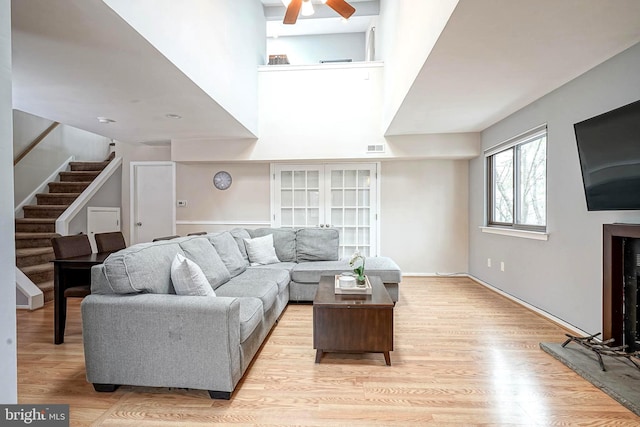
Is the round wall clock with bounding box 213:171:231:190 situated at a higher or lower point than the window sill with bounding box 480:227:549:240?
higher

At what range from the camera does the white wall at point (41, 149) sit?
5.29 meters

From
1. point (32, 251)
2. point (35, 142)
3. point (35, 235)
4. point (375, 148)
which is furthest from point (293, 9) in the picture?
point (35, 142)

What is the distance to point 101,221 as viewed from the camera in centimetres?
548

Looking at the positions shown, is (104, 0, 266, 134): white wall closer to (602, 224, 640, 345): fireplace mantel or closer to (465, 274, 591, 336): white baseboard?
(602, 224, 640, 345): fireplace mantel

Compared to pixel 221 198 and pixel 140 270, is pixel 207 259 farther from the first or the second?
Result: pixel 221 198

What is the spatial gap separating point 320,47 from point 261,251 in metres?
5.32

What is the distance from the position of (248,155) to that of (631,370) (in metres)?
4.87

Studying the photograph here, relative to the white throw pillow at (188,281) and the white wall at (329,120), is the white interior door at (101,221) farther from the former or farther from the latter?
the white throw pillow at (188,281)

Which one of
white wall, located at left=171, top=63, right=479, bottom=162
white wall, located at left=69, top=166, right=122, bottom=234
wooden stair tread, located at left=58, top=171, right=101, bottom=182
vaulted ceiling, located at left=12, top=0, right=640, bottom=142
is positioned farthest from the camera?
wooden stair tread, located at left=58, top=171, right=101, bottom=182

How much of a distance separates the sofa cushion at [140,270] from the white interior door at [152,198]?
3591 mm

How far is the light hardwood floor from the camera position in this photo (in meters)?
1.77

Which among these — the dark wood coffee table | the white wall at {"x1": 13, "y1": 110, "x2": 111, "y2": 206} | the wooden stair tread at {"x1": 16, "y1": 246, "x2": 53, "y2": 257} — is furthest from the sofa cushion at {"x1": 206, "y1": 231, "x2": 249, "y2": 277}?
the white wall at {"x1": 13, "y1": 110, "x2": 111, "y2": 206}

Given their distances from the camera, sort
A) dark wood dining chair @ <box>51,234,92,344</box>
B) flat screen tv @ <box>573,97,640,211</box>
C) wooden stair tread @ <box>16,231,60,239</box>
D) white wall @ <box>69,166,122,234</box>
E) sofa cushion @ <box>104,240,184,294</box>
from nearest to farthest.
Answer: sofa cushion @ <box>104,240,184,294</box>
flat screen tv @ <box>573,97,640,211</box>
dark wood dining chair @ <box>51,234,92,344</box>
wooden stair tread @ <box>16,231,60,239</box>
white wall @ <box>69,166,122,234</box>

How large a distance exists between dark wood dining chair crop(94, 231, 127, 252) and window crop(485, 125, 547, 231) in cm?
474
